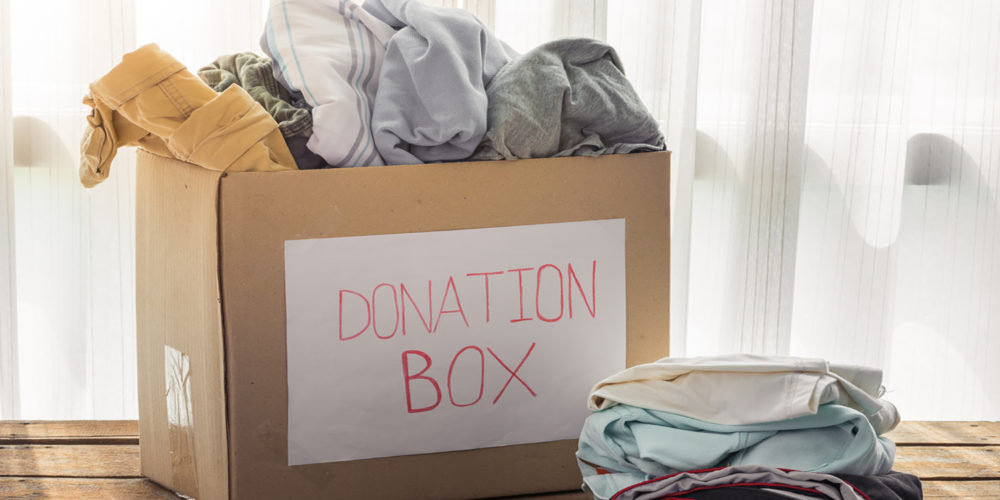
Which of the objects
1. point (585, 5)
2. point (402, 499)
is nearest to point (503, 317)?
point (402, 499)

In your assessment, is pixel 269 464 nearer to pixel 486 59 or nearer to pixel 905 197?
pixel 486 59

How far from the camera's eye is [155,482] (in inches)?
28.0

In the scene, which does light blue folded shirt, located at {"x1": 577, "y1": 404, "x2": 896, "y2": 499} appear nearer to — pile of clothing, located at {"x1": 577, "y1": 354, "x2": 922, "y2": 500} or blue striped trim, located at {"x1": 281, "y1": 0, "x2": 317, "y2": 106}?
pile of clothing, located at {"x1": 577, "y1": 354, "x2": 922, "y2": 500}

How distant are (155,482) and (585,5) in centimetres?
81

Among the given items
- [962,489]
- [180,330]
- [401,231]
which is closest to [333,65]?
[401,231]

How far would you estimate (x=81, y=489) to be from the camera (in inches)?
26.2

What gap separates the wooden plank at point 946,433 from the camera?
0.80 metres

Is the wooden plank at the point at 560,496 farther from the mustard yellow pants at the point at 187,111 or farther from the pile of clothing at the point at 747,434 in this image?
the mustard yellow pants at the point at 187,111

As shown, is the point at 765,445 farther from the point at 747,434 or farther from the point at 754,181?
the point at 754,181

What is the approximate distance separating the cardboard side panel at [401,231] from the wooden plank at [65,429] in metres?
0.23

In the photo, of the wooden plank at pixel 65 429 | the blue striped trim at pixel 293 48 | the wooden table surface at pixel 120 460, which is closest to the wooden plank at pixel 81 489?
the wooden table surface at pixel 120 460

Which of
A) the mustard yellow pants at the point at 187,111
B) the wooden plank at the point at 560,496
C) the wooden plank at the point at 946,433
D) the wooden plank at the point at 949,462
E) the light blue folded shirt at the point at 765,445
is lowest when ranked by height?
the wooden plank at the point at 560,496

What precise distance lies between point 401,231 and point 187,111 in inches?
7.4

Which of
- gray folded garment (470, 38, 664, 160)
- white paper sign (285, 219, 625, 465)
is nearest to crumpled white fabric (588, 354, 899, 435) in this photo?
white paper sign (285, 219, 625, 465)
